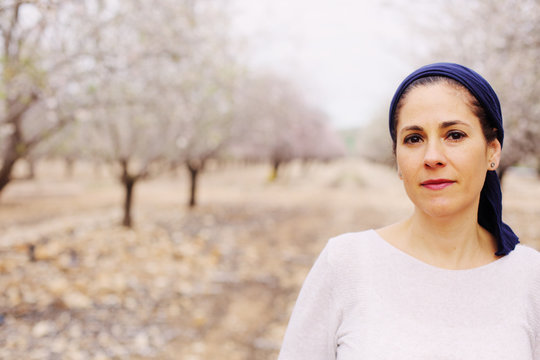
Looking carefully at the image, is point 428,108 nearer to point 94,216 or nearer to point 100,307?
point 100,307

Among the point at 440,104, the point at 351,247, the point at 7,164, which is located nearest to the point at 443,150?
the point at 440,104

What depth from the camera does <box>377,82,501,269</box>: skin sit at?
1.45 m

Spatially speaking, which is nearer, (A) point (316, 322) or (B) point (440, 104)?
(B) point (440, 104)

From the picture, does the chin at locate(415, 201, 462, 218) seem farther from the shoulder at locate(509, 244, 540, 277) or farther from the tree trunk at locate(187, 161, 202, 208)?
the tree trunk at locate(187, 161, 202, 208)

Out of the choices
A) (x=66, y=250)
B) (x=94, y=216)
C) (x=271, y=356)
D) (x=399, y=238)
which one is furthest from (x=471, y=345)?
(x=94, y=216)

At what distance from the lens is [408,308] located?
1441mm

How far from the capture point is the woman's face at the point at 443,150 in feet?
4.75

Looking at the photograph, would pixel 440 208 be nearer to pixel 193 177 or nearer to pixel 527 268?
pixel 527 268

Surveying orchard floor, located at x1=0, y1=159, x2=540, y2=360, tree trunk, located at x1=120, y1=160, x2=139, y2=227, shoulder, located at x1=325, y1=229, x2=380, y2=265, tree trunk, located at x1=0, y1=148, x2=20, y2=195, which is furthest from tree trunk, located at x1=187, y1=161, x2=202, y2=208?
shoulder, located at x1=325, y1=229, x2=380, y2=265

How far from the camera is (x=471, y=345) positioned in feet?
4.45

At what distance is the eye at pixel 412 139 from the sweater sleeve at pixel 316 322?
1.75ft

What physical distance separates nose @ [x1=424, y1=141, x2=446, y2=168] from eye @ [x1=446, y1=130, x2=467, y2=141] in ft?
0.17

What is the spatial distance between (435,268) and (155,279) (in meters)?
6.58

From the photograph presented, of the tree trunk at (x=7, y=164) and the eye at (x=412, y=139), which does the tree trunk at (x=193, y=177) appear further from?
the eye at (x=412, y=139)
